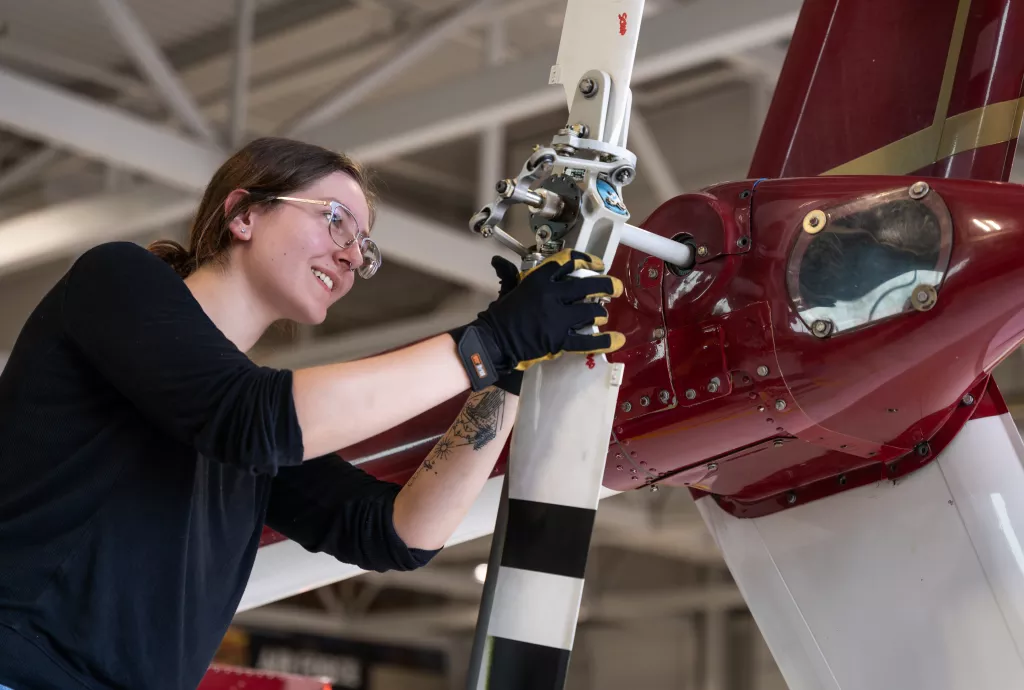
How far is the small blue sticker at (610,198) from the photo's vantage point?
211cm

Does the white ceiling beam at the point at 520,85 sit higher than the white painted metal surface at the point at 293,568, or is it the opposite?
the white ceiling beam at the point at 520,85

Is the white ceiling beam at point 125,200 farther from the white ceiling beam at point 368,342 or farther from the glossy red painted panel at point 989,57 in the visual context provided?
the glossy red painted panel at point 989,57

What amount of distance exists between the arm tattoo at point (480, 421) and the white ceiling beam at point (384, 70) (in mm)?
5661

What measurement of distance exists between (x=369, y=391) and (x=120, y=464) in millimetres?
485

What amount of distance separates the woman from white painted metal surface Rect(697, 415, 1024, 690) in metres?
1.05

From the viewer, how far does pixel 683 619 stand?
75.0 feet

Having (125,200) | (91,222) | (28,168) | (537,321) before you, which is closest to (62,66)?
(28,168)

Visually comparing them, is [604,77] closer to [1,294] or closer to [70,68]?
[70,68]

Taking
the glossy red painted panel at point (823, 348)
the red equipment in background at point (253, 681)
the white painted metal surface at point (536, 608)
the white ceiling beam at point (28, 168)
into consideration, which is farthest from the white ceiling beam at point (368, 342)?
the white painted metal surface at point (536, 608)

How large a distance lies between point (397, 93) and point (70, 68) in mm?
3079

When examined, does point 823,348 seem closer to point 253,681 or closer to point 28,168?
point 253,681

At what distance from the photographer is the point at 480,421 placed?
2.28 metres

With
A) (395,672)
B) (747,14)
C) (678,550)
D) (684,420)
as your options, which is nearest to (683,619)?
(678,550)

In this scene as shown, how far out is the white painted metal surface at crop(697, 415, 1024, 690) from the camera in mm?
2660
